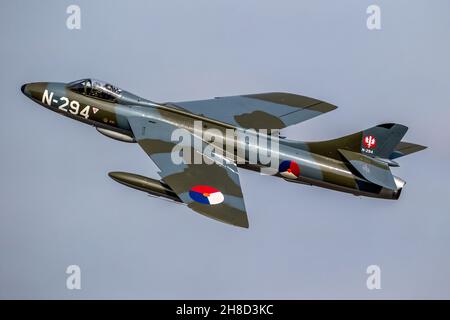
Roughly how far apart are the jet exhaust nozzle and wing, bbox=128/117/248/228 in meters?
0.56

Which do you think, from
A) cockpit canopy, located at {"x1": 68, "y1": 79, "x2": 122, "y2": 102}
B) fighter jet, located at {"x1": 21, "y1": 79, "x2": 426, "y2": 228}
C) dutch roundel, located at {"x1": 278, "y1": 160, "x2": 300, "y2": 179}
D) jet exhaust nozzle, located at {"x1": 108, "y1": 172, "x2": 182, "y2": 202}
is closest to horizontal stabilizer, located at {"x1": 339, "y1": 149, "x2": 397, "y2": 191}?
fighter jet, located at {"x1": 21, "y1": 79, "x2": 426, "y2": 228}

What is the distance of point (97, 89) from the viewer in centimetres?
3559

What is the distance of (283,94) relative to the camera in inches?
1544

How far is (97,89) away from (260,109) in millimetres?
6913

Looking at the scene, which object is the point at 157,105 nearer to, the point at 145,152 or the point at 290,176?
the point at 145,152

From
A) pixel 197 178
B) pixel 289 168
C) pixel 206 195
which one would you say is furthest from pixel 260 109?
pixel 206 195

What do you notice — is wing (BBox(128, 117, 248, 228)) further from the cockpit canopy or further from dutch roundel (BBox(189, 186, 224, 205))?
the cockpit canopy

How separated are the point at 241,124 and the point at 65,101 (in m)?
7.12

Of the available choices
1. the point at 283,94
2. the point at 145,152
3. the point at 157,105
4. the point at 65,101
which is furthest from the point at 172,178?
the point at 283,94

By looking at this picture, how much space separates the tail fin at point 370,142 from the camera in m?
33.2

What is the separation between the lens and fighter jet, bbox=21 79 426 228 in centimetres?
3203

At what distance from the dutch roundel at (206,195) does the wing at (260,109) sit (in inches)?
200

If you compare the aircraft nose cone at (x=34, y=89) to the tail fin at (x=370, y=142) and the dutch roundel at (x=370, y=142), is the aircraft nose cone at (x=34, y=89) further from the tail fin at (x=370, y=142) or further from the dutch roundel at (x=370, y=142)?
the dutch roundel at (x=370, y=142)

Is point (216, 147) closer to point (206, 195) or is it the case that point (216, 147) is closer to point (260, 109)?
point (206, 195)
